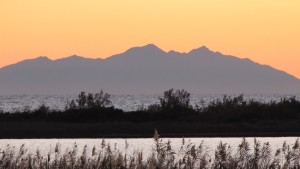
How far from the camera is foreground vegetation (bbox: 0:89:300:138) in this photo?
4594cm

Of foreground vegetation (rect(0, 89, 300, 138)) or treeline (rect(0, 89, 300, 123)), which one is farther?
treeline (rect(0, 89, 300, 123))

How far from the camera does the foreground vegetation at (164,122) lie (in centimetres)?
4594

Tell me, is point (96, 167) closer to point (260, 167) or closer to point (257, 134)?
point (260, 167)

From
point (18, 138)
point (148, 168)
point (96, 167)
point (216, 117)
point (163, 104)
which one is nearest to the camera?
point (148, 168)

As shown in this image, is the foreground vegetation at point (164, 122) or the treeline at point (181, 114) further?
the treeline at point (181, 114)

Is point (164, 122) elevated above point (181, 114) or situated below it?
below

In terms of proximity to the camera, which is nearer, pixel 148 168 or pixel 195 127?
pixel 148 168

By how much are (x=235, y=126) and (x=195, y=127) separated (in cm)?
213

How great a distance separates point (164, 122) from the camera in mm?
47500

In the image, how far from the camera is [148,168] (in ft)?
59.0

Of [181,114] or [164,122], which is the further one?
[181,114]

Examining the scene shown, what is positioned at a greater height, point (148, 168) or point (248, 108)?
point (248, 108)

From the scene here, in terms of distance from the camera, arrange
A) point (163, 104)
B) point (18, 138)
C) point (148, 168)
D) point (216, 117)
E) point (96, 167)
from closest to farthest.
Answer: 1. point (148, 168)
2. point (96, 167)
3. point (18, 138)
4. point (216, 117)
5. point (163, 104)

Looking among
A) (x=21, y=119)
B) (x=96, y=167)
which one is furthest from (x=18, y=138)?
(x=96, y=167)
